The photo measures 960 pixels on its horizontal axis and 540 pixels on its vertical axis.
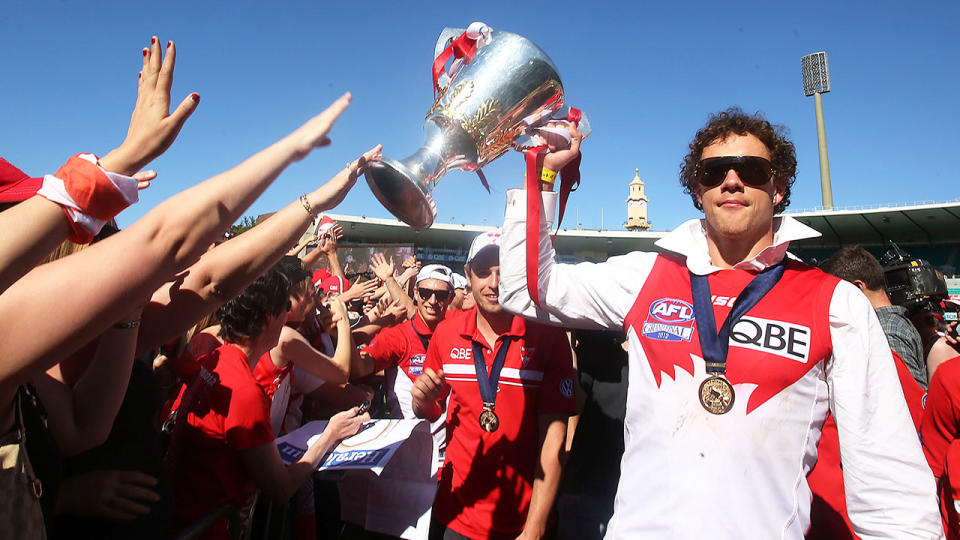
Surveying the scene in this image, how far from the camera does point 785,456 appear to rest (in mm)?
1453

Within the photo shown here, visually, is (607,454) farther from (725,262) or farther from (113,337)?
(113,337)

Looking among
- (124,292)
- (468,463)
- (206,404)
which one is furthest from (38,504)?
(468,463)

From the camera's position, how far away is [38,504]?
1206 mm

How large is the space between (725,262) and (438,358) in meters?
1.63

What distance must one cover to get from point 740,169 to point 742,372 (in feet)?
2.42

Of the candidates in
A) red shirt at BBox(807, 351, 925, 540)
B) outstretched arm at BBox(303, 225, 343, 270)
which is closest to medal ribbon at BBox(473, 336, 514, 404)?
red shirt at BBox(807, 351, 925, 540)

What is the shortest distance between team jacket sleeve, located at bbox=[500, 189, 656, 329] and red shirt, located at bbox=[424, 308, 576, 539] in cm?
65

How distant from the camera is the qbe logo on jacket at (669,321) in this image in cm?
166

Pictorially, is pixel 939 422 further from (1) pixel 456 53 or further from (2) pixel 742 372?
(1) pixel 456 53

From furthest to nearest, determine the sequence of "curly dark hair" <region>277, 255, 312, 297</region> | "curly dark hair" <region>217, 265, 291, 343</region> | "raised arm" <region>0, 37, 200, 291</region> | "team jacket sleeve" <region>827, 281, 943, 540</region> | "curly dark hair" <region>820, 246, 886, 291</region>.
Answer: "curly dark hair" <region>820, 246, 886, 291</region> → "curly dark hair" <region>277, 255, 312, 297</region> → "curly dark hair" <region>217, 265, 291, 343</region> → "team jacket sleeve" <region>827, 281, 943, 540</region> → "raised arm" <region>0, 37, 200, 291</region>

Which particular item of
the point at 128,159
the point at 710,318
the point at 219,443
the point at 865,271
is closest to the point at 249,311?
the point at 219,443

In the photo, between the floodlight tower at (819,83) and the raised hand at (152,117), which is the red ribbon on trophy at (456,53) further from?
the floodlight tower at (819,83)

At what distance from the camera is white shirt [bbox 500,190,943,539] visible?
141 centimetres

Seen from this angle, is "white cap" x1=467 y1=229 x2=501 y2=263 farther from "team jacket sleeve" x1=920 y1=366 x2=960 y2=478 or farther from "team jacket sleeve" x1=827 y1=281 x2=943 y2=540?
"team jacket sleeve" x1=920 y1=366 x2=960 y2=478
